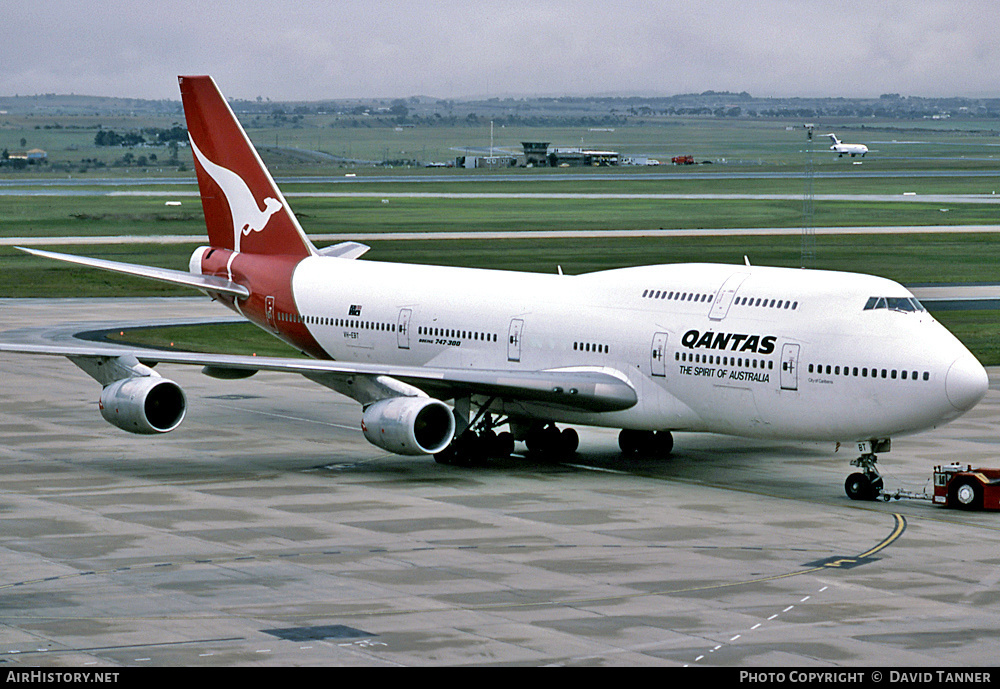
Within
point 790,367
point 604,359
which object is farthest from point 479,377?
point 790,367

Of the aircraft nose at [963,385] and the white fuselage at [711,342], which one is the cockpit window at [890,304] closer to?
the white fuselage at [711,342]

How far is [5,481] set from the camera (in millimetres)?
36875

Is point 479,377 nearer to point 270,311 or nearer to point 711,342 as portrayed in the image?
point 711,342

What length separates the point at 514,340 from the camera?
40469 millimetres

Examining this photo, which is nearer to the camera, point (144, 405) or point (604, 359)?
point (144, 405)

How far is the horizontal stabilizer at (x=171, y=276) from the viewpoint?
4719 cm

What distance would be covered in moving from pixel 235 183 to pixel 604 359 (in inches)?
633

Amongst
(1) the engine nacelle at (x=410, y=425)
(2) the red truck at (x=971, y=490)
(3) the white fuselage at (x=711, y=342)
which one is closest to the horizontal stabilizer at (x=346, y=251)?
(3) the white fuselage at (x=711, y=342)

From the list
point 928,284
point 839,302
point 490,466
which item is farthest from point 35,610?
point 928,284

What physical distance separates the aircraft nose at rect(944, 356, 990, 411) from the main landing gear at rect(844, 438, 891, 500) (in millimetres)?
2153

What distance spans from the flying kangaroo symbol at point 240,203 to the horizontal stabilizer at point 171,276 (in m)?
1.42

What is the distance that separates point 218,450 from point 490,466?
24.9 ft

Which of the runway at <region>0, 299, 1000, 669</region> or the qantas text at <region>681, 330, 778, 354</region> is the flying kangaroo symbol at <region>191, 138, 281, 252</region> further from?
the qantas text at <region>681, 330, 778, 354</region>

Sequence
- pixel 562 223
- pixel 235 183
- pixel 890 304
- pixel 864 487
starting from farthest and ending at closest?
pixel 562 223 < pixel 235 183 < pixel 864 487 < pixel 890 304
